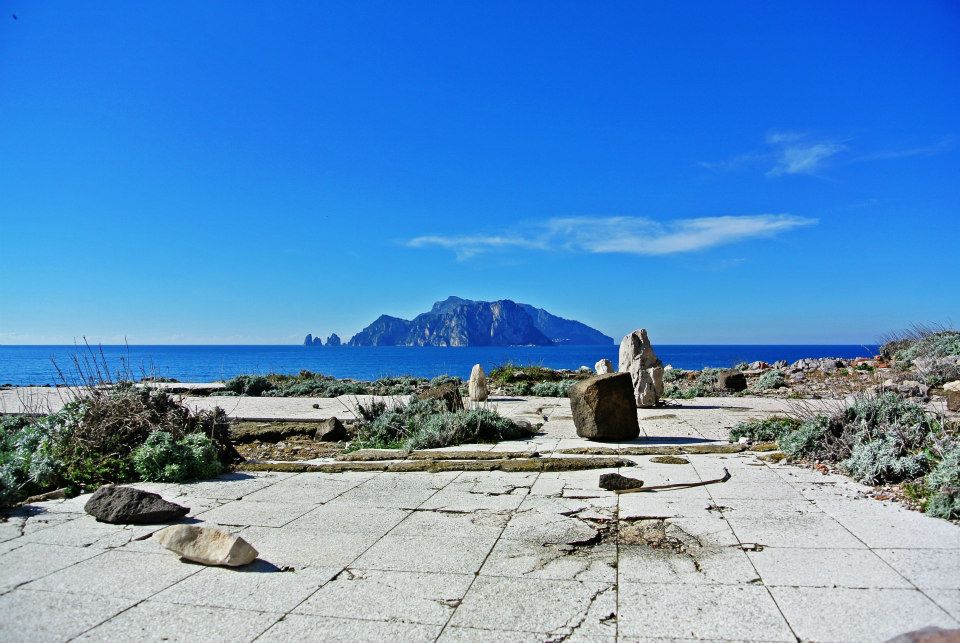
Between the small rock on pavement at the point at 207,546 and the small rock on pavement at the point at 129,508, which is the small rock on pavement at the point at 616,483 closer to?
the small rock on pavement at the point at 207,546

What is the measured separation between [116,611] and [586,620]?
2.47 metres

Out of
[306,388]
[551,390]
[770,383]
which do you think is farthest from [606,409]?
[306,388]

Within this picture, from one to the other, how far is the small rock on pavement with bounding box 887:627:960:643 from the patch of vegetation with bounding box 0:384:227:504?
6491mm

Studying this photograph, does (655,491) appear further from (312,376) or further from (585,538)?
(312,376)

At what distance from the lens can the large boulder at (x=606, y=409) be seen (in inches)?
356

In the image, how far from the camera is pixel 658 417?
12.1 m

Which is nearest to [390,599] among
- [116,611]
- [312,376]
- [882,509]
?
[116,611]

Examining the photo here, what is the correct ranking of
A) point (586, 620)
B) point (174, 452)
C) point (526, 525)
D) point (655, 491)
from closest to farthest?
point (586, 620) < point (526, 525) < point (655, 491) < point (174, 452)

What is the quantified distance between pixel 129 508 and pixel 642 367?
11032 millimetres

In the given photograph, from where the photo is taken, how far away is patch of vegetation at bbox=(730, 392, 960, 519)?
5047mm

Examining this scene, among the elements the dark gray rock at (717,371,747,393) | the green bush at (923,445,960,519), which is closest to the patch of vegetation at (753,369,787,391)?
the dark gray rock at (717,371,747,393)

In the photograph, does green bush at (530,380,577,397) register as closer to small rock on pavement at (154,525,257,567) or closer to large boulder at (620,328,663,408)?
large boulder at (620,328,663,408)

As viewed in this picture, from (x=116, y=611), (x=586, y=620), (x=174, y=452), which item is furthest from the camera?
(x=174, y=452)

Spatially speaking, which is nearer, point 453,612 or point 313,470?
point 453,612
